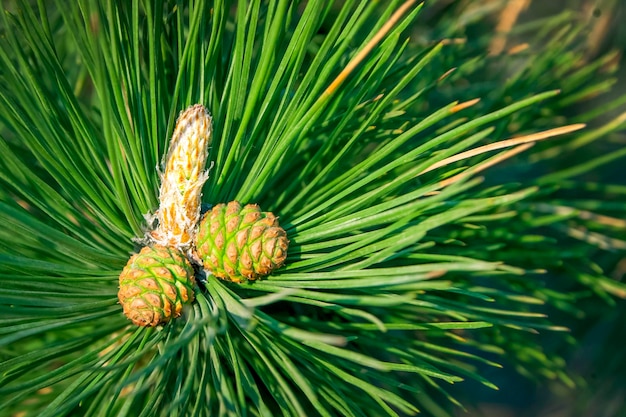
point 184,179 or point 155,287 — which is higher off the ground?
point 184,179

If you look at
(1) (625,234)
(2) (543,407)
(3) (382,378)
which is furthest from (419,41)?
(2) (543,407)

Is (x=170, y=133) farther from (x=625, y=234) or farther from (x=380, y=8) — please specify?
(x=625, y=234)

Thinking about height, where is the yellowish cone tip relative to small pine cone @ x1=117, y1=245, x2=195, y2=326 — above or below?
above

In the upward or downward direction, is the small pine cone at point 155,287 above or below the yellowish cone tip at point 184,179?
below

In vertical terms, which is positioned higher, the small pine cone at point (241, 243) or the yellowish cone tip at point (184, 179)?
the yellowish cone tip at point (184, 179)
